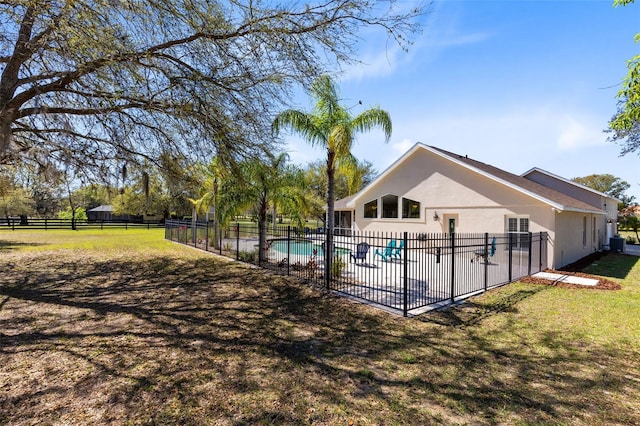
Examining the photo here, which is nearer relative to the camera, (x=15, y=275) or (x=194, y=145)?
(x=194, y=145)

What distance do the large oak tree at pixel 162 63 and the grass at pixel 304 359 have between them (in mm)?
4049

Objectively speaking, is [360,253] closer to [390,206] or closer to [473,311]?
[473,311]

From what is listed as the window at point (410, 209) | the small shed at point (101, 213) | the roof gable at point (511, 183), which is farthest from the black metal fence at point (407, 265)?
the small shed at point (101, 213)

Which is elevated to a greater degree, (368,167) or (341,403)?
(368,167)

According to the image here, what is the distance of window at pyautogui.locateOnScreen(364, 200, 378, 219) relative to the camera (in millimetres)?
19500

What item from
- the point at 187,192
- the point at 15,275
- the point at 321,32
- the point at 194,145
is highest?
the point at 321,32

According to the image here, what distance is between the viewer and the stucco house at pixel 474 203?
1320cm

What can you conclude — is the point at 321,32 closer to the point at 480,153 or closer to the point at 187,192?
the point at 187,192

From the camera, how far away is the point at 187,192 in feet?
36.6

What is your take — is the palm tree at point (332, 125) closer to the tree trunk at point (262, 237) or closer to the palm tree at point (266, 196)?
the palm tree at point (266, 196)

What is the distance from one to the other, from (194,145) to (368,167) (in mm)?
39046

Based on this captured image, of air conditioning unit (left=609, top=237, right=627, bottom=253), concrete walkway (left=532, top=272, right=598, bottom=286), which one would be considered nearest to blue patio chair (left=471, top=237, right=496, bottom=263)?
concrete walkway (left=532, top=272, right=598, bottom=286)

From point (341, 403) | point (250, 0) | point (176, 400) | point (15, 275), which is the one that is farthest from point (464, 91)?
point (15, 275)

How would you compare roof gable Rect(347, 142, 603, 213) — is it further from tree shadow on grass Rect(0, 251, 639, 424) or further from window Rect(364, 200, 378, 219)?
tree shadow on grass Rect(0, 251, 639, 424)
